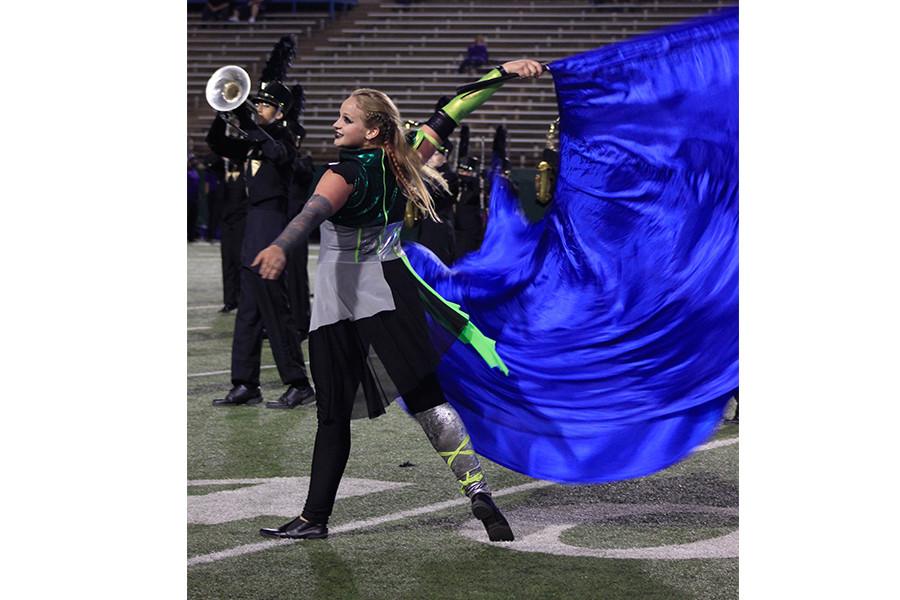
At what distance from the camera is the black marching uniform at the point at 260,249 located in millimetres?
8414

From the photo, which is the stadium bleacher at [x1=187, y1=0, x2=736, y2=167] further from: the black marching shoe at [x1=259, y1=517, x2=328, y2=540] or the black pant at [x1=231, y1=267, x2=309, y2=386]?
the black marching shoe at [x1=259, y1=517, x2=328, y2=540]

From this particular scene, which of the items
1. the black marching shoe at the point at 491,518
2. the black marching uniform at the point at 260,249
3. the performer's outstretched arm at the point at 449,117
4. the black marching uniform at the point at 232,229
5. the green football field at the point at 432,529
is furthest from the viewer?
the black marching uniform at the point at 232,229

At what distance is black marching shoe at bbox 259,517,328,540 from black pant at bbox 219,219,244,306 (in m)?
8.51

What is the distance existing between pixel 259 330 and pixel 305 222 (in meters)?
4.01

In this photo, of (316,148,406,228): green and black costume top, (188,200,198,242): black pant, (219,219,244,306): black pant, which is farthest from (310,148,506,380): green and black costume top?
(188,200,198,242): black pant

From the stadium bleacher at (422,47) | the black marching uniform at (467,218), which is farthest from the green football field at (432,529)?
the stadium bleacher at (422,47)

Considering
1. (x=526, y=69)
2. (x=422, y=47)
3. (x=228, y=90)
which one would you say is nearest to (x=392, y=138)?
(x=526, y=69)

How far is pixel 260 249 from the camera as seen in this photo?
8.59 meters

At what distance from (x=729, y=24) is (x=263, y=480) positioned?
2832 millimetres

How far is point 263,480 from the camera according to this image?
657 centimetres

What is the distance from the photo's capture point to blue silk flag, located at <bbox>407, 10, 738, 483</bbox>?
5.67 meters

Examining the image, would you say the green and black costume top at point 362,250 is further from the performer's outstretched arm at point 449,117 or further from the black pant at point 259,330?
the black pant at point 259,330

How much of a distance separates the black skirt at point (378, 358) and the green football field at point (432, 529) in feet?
1.66
